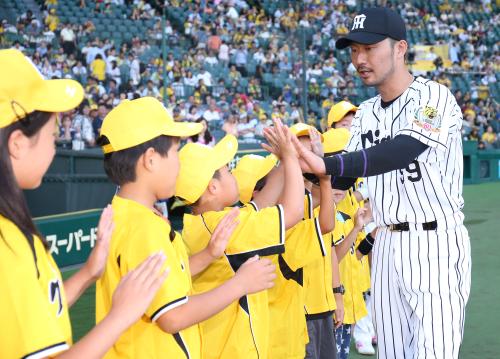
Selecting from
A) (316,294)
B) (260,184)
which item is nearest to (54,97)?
(260,184)

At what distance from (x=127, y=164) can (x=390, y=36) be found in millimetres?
Result: 1527

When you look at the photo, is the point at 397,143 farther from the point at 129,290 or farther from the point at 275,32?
the point at 275,32

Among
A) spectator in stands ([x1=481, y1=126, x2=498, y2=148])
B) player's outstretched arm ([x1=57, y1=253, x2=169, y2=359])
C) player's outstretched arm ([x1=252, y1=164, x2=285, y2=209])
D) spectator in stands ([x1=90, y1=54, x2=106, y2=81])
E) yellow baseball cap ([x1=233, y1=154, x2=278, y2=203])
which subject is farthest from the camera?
spectator in stands ([x1=481, y1=126, x2=498, y2=148])

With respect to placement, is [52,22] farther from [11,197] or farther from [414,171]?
[11,197]

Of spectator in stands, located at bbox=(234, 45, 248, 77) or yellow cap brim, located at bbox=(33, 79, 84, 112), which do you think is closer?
yellow cap brim, located at bbox=(33, 79, 84, 112)

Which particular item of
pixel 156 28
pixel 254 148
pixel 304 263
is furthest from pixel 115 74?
pixel 304 263

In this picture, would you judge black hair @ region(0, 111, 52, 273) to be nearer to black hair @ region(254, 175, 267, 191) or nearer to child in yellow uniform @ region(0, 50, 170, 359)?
child in yellow uniform @ region(0, 50, 170, 359)

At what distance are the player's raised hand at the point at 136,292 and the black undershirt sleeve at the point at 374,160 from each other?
1352mm

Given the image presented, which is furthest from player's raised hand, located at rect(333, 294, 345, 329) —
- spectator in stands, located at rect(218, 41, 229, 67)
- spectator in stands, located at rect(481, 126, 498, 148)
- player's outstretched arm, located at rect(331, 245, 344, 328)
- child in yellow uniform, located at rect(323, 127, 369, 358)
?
spectator in stands, located at rect(481, 126, 498, 148)

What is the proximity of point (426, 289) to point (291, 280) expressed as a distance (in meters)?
0.74

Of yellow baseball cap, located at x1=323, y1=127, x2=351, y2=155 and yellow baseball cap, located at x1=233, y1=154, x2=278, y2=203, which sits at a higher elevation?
yellow baseball cap, located at x1=323, y1=127, x2=351, y2=155

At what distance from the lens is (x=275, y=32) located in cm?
2175

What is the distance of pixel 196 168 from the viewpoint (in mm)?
3227

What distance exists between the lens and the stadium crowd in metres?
15.0
